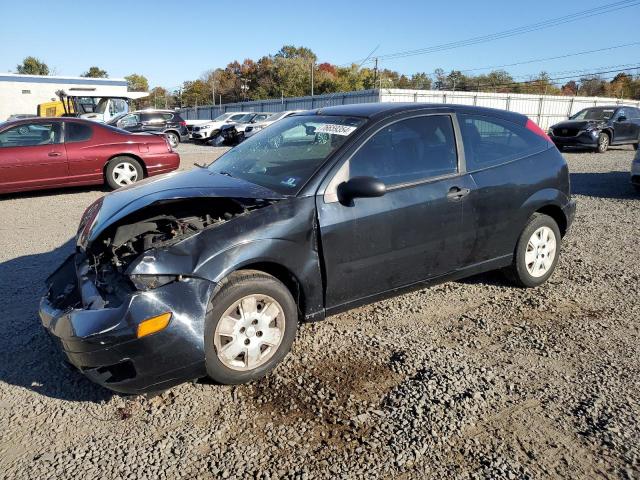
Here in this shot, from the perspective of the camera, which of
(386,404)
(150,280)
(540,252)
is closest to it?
(150,280)

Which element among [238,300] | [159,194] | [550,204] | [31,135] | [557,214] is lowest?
[238,300]

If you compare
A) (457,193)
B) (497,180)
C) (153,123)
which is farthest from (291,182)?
(153,123)

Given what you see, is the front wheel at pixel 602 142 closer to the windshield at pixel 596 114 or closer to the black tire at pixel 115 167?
the windshield at pixel 596 114

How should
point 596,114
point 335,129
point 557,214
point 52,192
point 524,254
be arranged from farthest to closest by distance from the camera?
point 596,114 → point 52,192 → point 557,214 → point 524,254 → point 335,129

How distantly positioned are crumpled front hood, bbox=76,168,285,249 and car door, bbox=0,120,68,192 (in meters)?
5.74

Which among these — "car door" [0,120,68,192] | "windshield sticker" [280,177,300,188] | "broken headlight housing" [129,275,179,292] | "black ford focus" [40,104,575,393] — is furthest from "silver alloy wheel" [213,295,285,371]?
"car door" [0,120,68,192]

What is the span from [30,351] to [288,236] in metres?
2.09

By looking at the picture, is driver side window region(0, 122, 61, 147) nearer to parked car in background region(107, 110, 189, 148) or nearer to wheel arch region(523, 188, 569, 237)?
wheel arch region(523, 188, 569, 237)

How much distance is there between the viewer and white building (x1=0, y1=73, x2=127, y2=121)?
135 ft

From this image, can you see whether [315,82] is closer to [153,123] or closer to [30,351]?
[153,123]

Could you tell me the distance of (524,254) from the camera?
4.43m

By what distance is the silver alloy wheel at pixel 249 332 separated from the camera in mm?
2941

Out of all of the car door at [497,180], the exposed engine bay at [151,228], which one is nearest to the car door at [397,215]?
the car door at [497,180]

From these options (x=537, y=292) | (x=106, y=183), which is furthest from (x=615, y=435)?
(x=106, y=183)
